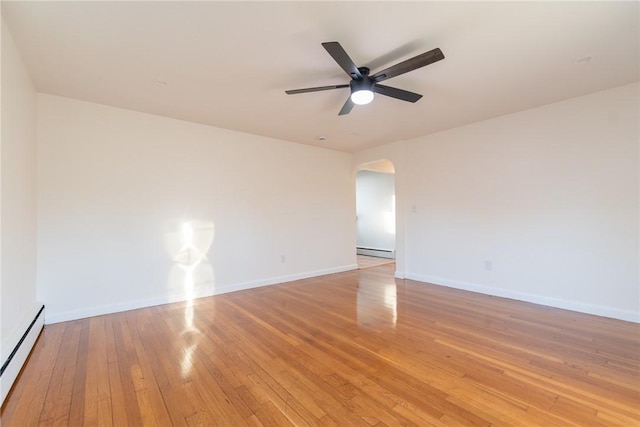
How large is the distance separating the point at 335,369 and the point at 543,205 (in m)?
3.28

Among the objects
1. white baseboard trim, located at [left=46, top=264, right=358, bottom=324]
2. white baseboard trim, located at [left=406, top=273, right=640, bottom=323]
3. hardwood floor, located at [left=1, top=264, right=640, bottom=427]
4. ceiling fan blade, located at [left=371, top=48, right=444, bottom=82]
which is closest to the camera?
hardwood floor, located at [left=1, top=264, right=640, bottom=427]

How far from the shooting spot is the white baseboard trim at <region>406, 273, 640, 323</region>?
288cm

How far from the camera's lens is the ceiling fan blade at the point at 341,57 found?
1.79 metres

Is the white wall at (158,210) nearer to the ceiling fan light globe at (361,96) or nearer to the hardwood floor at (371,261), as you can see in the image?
the hardwood floor at (371,261)

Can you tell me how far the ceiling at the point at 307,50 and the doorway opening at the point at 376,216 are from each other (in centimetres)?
422

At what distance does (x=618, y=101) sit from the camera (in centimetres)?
291

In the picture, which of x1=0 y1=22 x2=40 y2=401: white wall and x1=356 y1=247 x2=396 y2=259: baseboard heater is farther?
x1=356 y1=247 x2=396 y2=259: baseboard heater

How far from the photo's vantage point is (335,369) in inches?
79.2

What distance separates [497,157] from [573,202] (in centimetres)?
102

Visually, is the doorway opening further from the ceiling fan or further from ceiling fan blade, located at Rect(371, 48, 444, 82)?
ceiling fan blade, located at Rect(371, 48, 444, 82)

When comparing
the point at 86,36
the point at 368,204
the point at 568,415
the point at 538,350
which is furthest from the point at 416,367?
the point at 368,204

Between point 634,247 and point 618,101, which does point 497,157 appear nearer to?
point 618,101

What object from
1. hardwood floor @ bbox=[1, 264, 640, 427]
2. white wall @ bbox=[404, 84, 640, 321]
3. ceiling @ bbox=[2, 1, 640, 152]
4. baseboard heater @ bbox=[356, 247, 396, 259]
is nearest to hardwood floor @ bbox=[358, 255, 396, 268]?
baseboard heater @ bbox=[356, 247, 396, 259]

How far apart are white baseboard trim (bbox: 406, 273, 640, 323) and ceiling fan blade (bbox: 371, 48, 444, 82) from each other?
3.28m
